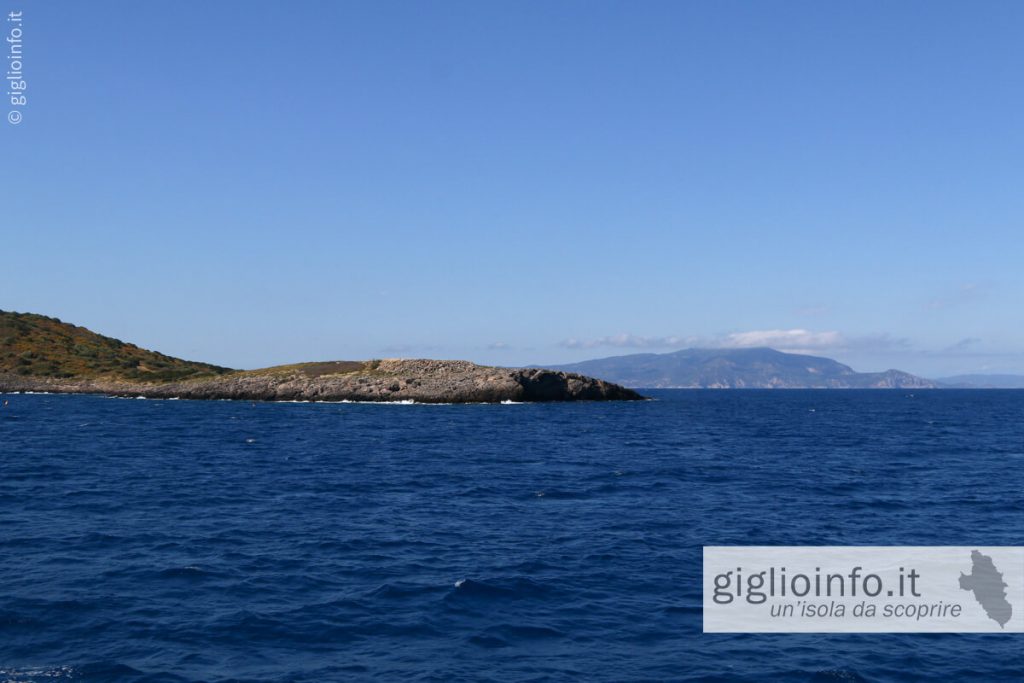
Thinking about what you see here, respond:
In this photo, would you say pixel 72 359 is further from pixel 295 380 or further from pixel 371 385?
pixel 371 385

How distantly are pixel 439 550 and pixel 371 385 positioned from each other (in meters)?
120

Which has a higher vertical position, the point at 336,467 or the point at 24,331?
the point at 24,331

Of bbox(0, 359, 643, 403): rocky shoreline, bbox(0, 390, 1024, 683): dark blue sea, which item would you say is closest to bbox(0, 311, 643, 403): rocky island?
bbox(0, 359, 643, 403): rocky shoreline

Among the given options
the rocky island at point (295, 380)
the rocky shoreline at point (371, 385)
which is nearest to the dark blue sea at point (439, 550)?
the rocky shoreline at point (371, 385)

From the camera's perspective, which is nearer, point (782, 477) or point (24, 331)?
point (782, 477)

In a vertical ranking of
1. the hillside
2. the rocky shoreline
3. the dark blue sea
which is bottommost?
the dark blue sea

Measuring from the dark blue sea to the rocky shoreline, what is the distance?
3025 inches

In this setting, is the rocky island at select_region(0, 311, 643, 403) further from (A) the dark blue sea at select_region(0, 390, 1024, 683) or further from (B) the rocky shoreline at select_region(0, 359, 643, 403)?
(A) the dark blue sea at select_region(0, 390, 1024, 683)

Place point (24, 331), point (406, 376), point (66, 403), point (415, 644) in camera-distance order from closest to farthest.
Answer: point (415, 644)
point (66, 403)
point (406, 376)
point (24, 331)

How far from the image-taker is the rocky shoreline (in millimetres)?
143375

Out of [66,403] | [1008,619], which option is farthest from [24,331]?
[1008,619]

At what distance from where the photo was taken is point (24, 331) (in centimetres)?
18750

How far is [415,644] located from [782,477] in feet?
117

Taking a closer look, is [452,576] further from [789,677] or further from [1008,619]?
[1008,619]
